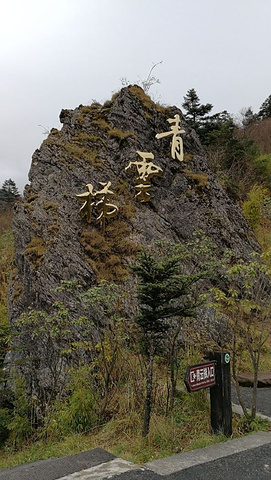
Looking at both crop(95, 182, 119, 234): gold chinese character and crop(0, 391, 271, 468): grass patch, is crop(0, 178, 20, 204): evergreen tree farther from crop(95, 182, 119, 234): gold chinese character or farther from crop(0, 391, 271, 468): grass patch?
crop(0, 391, 271, 468): grass patch

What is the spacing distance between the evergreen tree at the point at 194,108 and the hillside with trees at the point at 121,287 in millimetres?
7899

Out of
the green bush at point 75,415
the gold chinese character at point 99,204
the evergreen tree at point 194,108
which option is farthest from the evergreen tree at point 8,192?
the green bush at point 75,415

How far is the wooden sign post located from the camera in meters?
3.84

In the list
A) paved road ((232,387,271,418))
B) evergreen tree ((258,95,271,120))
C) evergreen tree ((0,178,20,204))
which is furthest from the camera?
evergreen tree ((258,95,271,120))

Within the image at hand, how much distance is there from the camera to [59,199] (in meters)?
8.47

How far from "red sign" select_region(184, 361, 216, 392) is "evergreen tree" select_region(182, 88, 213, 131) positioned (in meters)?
18.8

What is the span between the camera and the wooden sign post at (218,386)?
3840 mm

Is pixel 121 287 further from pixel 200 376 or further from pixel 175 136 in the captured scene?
pixel 175 136

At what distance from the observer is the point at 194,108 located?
68.3 feet

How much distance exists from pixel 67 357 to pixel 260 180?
657 inches

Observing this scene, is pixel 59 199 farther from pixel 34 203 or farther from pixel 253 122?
pixel 253 122

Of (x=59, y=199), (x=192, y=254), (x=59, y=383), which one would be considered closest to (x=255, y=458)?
(x=192, y=254)

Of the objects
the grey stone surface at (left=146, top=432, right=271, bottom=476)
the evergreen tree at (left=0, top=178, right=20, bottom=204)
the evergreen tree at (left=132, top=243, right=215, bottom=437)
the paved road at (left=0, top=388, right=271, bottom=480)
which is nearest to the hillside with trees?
the evergreen tree at (left=132, top=243, right=215, bottom=437)

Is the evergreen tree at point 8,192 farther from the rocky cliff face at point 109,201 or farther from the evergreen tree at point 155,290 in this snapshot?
the evergreen tree at point 155,290
